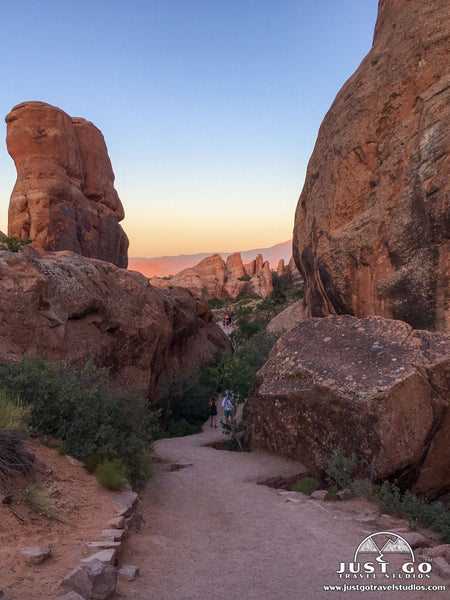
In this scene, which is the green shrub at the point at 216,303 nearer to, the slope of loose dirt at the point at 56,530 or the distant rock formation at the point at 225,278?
the distant rock formation at the point at 225,278

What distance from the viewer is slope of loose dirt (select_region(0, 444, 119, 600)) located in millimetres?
4461

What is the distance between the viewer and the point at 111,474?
770 centimetres

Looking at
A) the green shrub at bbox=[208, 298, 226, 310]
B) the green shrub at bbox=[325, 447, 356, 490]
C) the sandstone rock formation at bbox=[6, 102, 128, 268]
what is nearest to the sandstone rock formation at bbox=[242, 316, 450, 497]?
the green shrub at bbox=[325, 447, 356, 490]

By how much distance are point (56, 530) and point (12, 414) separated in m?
2.18

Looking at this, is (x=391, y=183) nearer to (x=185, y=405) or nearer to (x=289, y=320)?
(x=185, y=405)

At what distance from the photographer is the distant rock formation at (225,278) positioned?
263 ft

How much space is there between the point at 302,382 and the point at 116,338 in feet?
24.8

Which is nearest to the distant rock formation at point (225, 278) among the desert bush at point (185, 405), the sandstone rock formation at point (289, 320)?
the sandstone rock formation at point (289, 320)

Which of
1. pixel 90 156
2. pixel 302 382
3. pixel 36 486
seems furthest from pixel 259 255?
pixel 36 486

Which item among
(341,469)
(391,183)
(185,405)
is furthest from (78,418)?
(185,405)

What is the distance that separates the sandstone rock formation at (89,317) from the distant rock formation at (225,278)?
57.2m

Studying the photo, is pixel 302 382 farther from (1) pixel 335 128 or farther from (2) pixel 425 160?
(1) pixel 335 128

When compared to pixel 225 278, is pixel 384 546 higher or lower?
lower

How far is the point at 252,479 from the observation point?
36.1 feet
